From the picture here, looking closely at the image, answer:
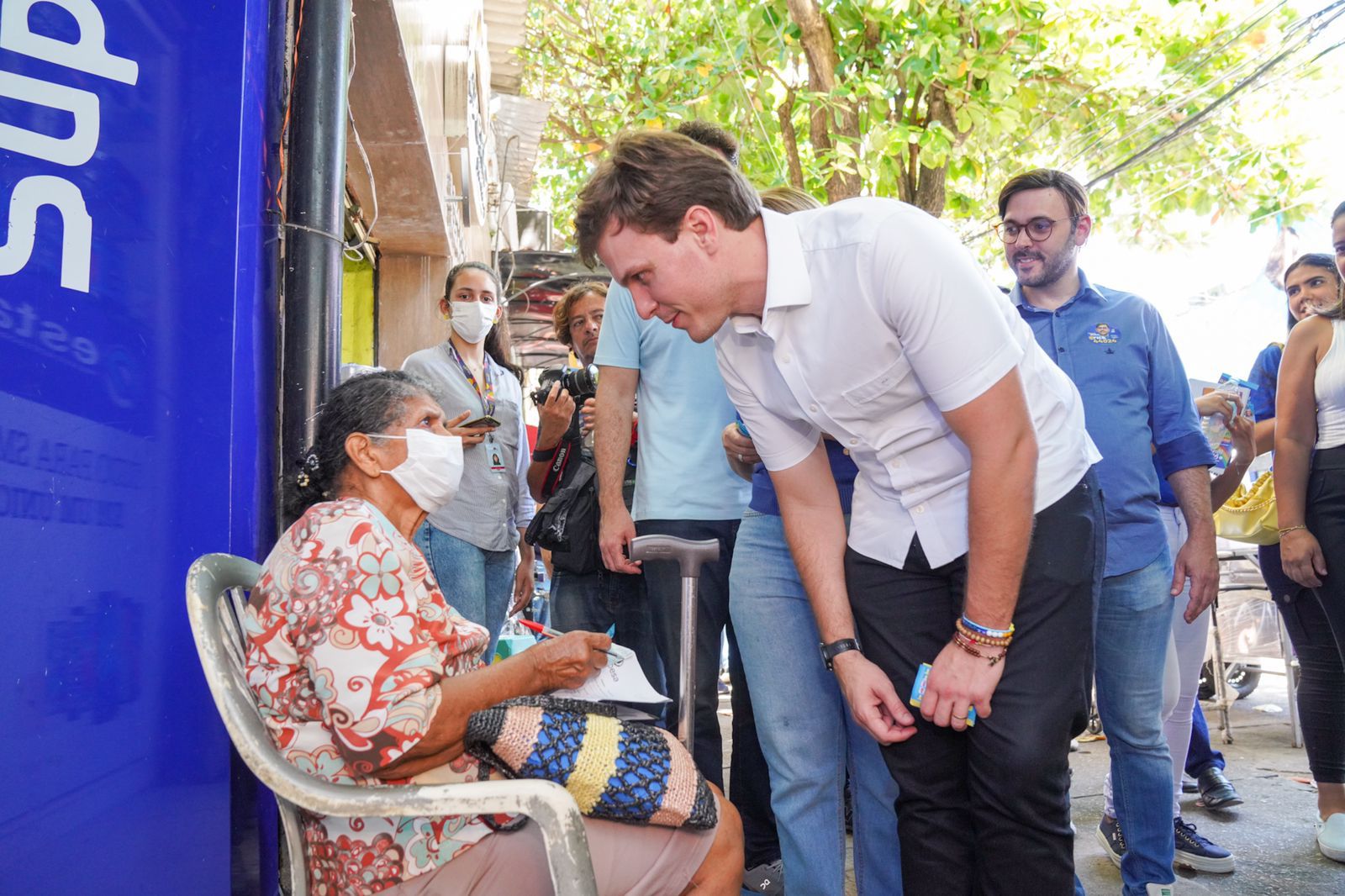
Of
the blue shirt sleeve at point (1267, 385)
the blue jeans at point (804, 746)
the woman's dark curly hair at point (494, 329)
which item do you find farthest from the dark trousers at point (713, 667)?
the blue shirt sleeve at point (1267, 385)

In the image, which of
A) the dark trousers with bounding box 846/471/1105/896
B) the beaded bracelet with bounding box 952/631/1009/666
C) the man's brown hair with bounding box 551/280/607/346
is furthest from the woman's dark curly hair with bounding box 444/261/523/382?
the beaded bracelet with bounding box 952/631/1009/666

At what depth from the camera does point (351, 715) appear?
5.52 ft

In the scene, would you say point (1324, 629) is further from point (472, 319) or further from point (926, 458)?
point (472, 319)

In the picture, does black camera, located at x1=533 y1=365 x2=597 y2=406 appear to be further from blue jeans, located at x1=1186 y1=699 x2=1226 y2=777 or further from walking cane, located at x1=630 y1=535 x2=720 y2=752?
blue jeans, located at x1=1186 y1=699 x2=1226 y2=777

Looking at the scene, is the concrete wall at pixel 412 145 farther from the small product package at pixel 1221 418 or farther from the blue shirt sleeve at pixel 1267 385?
the blue shirt sleeve at pixel 1267 385

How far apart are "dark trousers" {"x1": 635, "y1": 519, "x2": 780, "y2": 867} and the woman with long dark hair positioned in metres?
2.02

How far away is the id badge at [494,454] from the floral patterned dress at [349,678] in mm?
2404

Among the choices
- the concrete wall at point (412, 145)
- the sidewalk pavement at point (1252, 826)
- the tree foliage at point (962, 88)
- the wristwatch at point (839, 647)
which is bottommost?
the sidewalk pavement at point (1252, 826)

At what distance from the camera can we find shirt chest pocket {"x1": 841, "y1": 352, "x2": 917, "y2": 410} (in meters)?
1.92

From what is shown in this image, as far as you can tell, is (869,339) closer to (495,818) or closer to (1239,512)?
(495,818)

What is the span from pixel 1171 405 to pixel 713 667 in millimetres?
1674

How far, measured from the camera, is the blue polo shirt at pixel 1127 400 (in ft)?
9.92

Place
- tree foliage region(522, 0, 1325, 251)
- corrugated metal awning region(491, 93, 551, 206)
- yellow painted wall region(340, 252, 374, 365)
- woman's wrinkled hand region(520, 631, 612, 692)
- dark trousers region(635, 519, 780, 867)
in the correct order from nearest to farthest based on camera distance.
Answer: woman's wrinkled hand region(520, 631, 612, 692), dark trousers region(635, 519, 780, 867), tree foliage region(522, 0, 1325, 251), yellow painted wall region(340, 252, 374, 365), corrugated metal awning region(491, 93, 551, 206)

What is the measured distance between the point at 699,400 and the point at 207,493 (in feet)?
5.13
